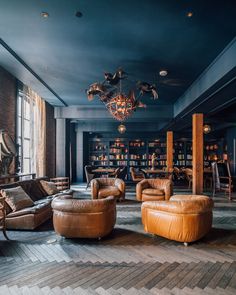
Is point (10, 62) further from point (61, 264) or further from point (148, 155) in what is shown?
point (148, 155)

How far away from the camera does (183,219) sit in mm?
3449

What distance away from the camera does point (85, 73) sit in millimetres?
5883

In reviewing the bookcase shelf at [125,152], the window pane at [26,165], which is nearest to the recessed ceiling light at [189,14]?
the window pane at [26,165]

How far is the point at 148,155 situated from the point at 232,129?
485 cm

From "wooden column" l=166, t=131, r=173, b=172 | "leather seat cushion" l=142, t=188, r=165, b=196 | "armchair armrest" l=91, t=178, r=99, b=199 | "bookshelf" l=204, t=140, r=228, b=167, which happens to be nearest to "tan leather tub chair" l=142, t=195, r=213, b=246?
"leather seat cushion" l=142, t=188, r=165, b=196

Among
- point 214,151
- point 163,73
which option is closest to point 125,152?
point 214,151

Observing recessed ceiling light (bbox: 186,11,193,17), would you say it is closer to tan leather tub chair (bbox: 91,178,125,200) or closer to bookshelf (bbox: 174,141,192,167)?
tan leather tub chair (bbox: 91,178,125,200)

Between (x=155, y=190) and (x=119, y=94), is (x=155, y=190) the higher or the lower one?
the lower one

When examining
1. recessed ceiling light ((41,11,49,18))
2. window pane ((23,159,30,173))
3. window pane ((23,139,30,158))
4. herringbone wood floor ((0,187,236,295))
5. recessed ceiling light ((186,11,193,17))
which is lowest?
herringbone wood floor ((0,187,236,295))

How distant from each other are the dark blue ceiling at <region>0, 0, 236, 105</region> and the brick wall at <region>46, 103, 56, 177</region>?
2667mm

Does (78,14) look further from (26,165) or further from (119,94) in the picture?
(26,165)

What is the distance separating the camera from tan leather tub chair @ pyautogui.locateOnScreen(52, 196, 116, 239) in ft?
11.8

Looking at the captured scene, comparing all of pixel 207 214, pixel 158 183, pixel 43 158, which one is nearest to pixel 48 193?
pixel 43 158

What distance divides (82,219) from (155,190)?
10.4 feet
